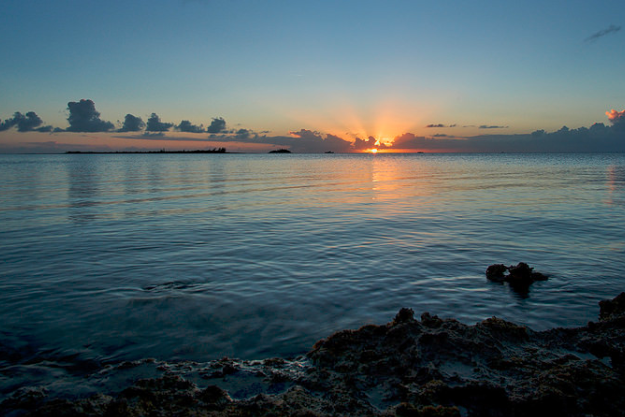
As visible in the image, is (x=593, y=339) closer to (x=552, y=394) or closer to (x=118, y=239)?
(x=552, y=394)

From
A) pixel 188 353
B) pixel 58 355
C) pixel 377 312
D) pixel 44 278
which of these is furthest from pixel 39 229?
pixel 377 312

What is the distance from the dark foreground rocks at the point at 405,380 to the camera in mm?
4367

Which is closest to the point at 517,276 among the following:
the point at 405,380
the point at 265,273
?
the point at 405,380

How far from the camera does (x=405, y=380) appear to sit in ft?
16.2

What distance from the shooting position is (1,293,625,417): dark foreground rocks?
4367 mm

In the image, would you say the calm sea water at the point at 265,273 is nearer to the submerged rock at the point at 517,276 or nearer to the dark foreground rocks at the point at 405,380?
the submerged rock at the point at 517,276

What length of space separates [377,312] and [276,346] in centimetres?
235

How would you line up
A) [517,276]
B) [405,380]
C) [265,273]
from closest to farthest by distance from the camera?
1. [405,380]
2. [517,276]
3. [265,273]

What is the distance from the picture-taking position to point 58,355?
611 centimetres

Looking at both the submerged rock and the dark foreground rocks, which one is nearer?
the dark foreground rocks

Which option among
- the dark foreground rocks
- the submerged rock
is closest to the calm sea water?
the submerged rock

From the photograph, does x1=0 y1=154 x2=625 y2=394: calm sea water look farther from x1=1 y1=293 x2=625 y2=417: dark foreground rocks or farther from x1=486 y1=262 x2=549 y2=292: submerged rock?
x1=1 y1=293 x2=625 y2=417: dark foreground rocks

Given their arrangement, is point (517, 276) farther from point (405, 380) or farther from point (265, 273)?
point (265, 273)

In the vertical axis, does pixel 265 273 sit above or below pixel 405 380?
below
